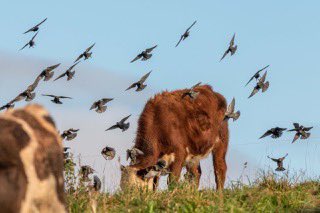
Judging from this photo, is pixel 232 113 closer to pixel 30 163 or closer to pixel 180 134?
pixel 180 134

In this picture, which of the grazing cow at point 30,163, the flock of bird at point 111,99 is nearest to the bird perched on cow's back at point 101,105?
the flock of bird at point 111,99

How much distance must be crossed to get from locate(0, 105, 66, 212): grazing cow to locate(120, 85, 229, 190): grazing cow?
808cm

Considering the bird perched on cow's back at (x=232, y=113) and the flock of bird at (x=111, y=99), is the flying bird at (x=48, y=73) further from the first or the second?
the bird perched on cow's back at (x=232, y=113)

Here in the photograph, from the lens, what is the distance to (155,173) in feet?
46.7

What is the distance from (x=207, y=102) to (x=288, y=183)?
Result: 6.23 m

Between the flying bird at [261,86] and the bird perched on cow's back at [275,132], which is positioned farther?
the flying bird at [261,86]

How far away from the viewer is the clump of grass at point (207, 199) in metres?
10.2

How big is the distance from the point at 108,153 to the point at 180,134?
4.69 meters

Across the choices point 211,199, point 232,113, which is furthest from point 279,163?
point 232,113

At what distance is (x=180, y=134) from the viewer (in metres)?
17.2

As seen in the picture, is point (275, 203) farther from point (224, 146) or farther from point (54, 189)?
point (224, 146)

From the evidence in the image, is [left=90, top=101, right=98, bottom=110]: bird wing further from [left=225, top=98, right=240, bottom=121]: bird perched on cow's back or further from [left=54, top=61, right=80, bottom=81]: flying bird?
[left=225, top=98, right=240, bottom=121]: bird perched on cow's back

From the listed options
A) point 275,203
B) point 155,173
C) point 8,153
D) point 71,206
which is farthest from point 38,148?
point 155,173

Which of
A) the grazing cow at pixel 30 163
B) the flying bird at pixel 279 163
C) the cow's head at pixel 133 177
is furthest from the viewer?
the cow's head at pixel 133 177
